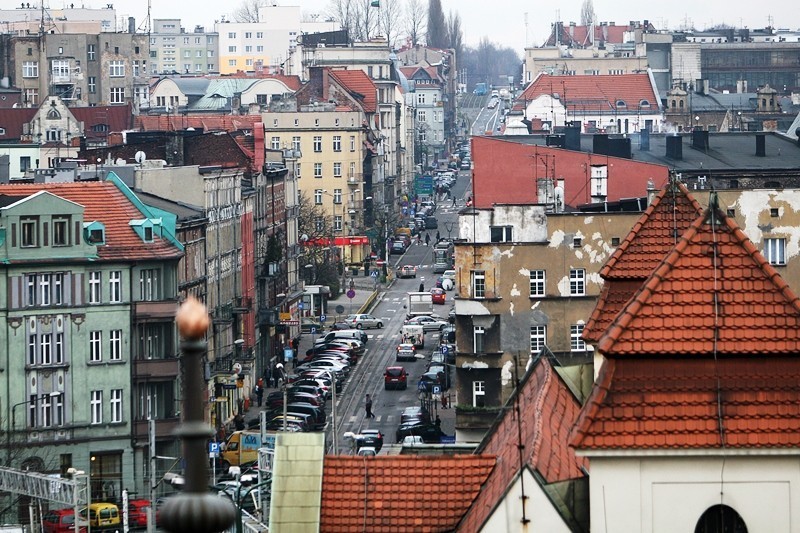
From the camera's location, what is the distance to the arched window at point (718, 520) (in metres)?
21.8

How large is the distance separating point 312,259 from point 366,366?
94.0 feet

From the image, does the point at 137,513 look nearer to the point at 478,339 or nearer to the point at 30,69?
the point at 478,339

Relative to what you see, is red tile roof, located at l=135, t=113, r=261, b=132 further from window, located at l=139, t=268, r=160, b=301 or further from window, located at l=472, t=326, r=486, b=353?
window, located at l=472, t=326, r=486, b=353

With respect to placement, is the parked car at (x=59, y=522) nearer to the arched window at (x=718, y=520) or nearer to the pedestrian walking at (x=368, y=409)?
the pedestrian walking at (x=368, y=409)

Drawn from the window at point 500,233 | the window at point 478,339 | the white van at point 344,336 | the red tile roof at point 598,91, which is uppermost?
the red tile roof at point 598,91

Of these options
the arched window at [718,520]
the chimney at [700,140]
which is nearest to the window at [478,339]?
the chimney at [700,140]

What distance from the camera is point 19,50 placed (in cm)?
17600

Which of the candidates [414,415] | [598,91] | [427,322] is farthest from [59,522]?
[598,91]

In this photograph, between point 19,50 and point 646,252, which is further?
point 19,50

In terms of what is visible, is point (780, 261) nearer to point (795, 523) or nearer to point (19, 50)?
point (795, 523)

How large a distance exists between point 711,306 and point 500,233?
53.8m

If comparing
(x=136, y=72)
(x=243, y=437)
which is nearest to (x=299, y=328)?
(x=243, y=437)

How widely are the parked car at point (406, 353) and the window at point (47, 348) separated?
136ft

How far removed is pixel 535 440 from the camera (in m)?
25.6
